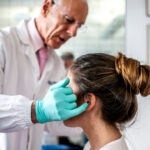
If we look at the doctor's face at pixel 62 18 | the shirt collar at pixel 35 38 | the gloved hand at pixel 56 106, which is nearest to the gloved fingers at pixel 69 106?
the gloved hand at pixel 56 106

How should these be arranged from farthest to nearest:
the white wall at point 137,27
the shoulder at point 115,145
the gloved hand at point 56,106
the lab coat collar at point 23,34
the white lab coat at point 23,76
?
the white wall at point 137,27 → the lab coat collar at point 23,34 → the white lab coat at point 23,76 → the shoulder at point 115,145 → the gloved hand at point 56,106

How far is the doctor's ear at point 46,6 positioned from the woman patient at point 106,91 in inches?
20.0

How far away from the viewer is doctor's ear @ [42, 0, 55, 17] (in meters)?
1.50

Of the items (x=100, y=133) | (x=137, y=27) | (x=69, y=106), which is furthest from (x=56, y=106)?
(x=137, y=27)

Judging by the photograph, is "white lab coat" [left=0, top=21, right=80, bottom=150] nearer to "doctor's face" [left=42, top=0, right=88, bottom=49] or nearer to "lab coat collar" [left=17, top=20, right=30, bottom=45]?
"lab coat collar" [left=17, top=20, right=30, bottom=45]

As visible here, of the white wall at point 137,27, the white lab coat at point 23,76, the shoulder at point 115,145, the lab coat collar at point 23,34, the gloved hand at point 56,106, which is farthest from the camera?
the white wall at point 137,27

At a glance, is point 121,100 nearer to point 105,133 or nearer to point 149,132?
point 105,133

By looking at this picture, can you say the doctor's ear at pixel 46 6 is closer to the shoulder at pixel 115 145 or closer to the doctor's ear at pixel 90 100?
the doctor's ear at pixel 90 100

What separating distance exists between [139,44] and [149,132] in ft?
4.10

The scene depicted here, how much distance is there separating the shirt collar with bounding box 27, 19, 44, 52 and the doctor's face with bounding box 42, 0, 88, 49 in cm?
8

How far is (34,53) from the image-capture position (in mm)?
1593

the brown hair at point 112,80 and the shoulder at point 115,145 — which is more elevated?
the brown hair at point 112,80

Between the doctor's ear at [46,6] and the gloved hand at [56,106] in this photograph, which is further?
the doctor's ear at [46,6]

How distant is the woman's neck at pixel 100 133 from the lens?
1.16 metres
